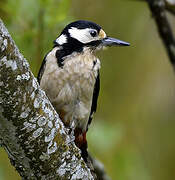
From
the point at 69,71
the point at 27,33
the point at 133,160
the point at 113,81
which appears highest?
the point at 27,33

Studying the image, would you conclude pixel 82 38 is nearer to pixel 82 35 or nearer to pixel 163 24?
pixel 82 35

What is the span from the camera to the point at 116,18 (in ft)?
19.5

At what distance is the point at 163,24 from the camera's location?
4211 mm

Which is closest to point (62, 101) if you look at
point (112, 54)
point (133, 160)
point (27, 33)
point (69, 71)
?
point (69, 71)

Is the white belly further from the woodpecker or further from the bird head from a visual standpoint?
the bird head

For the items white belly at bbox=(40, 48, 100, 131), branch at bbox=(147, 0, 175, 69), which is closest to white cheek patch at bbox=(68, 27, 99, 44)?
white belly at bbox=(40, 48, 100, 131)

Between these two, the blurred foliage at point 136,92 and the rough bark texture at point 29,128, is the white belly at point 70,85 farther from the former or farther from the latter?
the blurred foliage at point 136,92

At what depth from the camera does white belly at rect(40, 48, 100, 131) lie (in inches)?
141

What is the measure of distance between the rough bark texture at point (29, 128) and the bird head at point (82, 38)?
1004mm

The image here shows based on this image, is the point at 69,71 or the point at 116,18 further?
the point at 116,18

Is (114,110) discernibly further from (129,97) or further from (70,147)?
(70,147)

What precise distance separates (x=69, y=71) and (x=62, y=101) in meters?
0.20

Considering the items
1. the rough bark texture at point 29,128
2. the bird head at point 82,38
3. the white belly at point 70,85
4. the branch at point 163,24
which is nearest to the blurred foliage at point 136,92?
the branch at point 163,24

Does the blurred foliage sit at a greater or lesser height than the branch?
lesser
